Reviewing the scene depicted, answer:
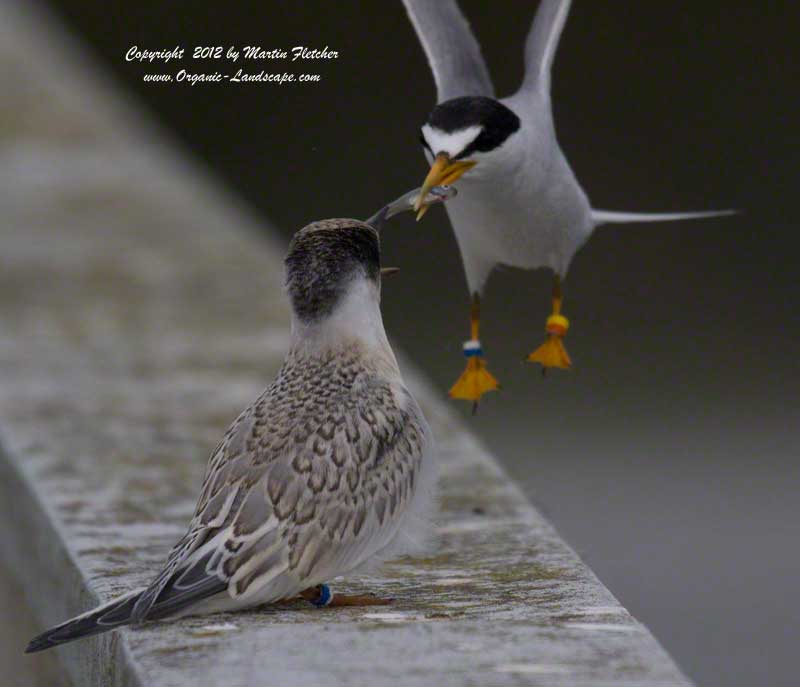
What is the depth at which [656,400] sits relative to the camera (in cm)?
1113

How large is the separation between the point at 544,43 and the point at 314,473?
39.8 inches

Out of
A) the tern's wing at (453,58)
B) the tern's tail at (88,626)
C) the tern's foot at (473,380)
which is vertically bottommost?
the tern's tail at (88,626)

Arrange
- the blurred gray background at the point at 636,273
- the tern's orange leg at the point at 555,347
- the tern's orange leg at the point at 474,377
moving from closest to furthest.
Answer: the tern's orange leg at the point at 555,347
the tern's orange leg at the point at 474,377
the blurred gray background at the point at 636,273

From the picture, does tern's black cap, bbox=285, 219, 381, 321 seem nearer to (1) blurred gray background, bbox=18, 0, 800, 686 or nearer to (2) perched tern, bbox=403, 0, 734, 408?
(2) perched tern, bbox=403, 0, 734, 408

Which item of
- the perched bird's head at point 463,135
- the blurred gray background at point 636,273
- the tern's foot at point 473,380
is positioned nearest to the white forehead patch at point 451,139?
the perched bird's head at point 463,135

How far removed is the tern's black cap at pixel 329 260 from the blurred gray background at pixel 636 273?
459cm

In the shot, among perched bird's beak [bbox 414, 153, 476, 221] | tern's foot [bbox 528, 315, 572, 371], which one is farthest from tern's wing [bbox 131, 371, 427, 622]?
perched bird's beak [bbox 414, 153, 476, 221]

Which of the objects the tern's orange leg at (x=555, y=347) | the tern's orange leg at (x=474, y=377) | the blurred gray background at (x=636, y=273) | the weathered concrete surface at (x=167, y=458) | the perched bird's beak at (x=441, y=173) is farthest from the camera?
the blurred gray background at (x=636, y=273)

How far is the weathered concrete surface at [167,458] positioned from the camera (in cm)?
353

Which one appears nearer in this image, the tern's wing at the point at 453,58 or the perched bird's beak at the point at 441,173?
the perched bird's beak at the point at 441,173

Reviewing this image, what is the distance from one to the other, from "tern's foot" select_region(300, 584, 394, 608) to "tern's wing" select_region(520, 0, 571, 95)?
1173 mm

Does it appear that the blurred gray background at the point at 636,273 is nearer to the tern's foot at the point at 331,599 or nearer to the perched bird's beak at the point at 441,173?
the tern's foot at the point at 331,599

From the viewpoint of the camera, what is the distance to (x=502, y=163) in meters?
3.43

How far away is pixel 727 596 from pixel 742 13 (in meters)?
5.32
